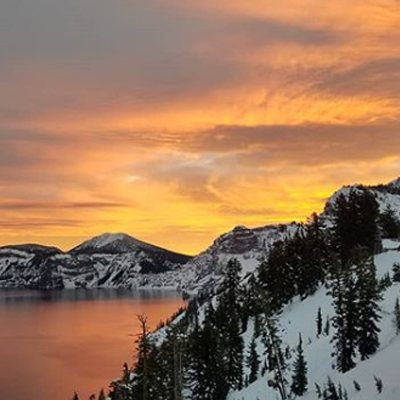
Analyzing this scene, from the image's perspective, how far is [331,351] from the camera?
185 ft

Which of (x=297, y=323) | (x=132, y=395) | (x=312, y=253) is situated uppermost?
(x=312, y=253)

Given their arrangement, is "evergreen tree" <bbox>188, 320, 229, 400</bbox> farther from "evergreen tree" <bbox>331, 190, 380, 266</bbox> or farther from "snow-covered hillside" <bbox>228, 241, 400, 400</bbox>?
"evergreen tree" <bbox>331, 190, 380, 266</bbox>

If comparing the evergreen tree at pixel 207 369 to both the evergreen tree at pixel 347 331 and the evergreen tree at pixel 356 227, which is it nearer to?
the evergreen tree at pixel 347 331

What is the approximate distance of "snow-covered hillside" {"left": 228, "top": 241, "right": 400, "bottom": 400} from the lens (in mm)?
35562

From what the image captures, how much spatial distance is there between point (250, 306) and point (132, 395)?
45.4m

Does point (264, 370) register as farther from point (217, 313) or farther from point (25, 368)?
point (25, 368)

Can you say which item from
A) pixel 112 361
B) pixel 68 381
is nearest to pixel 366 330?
pixel 68 381

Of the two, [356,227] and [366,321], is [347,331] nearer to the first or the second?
[366,321]

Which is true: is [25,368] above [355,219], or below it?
below

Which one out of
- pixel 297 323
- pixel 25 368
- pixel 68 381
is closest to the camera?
pixel 297 323

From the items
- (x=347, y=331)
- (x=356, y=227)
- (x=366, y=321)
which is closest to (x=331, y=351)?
(x=347, y=331)

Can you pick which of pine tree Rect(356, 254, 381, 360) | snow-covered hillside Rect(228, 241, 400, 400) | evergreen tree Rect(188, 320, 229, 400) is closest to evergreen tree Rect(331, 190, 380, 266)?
snow-covered hillside Rect(228, 241, 400, 400)

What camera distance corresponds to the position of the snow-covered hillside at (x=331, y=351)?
35.6 metres

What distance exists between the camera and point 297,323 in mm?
82250
